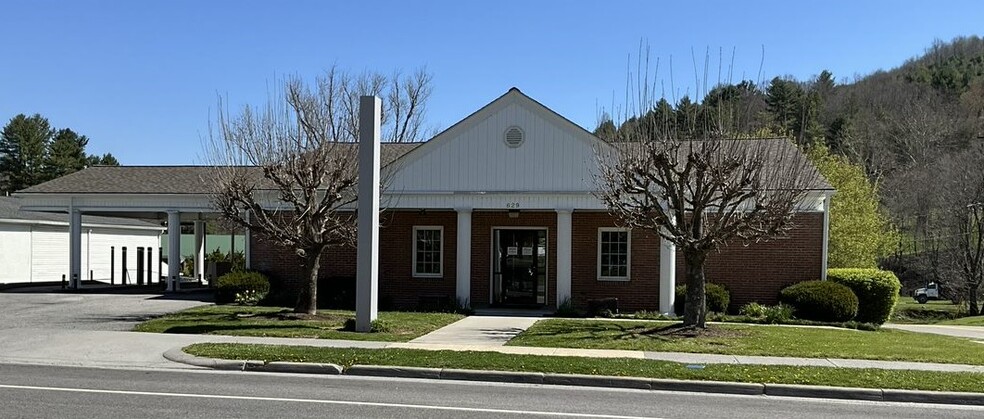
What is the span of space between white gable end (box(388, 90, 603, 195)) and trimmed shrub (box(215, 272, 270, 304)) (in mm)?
4854

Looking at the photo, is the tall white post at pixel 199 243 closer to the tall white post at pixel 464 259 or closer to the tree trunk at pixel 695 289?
the tall white post at pixel 464 259

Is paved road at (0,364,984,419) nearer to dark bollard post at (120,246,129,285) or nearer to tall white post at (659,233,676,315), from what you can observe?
tall white post at (659,233,676,315)

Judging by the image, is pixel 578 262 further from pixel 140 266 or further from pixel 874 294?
pixel 140 266

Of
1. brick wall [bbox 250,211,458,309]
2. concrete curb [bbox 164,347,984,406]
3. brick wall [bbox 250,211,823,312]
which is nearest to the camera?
concrete curb [bbox 164,347,984,406]

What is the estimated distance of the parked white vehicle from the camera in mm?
54781

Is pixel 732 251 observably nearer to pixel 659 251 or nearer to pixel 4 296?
pixel 659 251

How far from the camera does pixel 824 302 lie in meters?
20.1

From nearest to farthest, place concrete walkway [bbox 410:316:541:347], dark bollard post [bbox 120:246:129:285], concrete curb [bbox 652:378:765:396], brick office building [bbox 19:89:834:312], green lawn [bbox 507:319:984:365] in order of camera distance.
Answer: concrete curb [bbox 652:378:765:396], green lawn [bbox 507:319:984:365], concrete walkway [bbox 410:316:541:347], brick office building [bbox 19:89:834:312], dark bollard post [bbox 120:246:129:285]

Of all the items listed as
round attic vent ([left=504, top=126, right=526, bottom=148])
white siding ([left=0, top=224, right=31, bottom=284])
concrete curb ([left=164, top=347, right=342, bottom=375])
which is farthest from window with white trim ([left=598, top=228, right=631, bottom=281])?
white siding ([left=0, top=224, right=31, bottom=284])

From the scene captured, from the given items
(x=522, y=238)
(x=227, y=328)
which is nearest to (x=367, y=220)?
(x=227, y=328)

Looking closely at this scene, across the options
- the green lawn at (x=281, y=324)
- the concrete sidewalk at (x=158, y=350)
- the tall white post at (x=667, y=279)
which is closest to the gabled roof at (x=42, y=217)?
the green lawn at (x=281, y=324)

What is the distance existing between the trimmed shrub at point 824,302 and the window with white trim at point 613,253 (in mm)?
4744

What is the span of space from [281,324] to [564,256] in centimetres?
802

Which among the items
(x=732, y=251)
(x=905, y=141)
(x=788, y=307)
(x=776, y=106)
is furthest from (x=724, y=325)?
(x=905, y=141)
